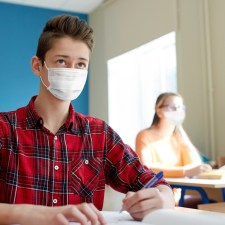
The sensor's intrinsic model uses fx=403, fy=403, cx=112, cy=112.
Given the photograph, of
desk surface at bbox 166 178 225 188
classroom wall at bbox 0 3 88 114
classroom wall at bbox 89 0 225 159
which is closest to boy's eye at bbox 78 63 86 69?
desk surface at bbox 166 178 225 188

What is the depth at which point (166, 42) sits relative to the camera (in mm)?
4758

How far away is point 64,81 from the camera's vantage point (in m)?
1.24

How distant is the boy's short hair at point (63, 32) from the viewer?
117cm

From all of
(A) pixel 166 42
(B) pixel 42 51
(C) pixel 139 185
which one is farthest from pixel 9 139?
(A) pixel 166 42

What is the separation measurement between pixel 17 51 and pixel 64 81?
15.6ft

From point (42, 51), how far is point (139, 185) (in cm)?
49

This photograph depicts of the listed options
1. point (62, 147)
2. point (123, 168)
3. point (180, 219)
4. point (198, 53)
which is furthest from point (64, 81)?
point (198, 53)

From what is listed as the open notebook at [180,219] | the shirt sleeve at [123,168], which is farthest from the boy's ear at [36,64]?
the open notebook at [180,219]

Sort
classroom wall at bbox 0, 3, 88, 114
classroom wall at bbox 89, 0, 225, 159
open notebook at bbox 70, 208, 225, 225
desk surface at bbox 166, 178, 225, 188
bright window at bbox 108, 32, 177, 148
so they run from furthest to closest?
classroom wall at bbox 0, 3, 88, 114 → bright window at bbox 108, 32, 177, 148 → classroom wall at bbox 89, 0, 225, 159 → desk surface at bbox 166, 178, 225, 188 → open notebook at bbox 70, 208, 225, 225

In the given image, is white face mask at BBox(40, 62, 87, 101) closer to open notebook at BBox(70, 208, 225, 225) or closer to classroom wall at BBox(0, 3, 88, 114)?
open notebook at BBox(70, 208, 225, 225)

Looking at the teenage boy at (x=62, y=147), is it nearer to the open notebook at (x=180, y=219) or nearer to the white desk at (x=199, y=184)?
the open notebook at (x=180, y=219)

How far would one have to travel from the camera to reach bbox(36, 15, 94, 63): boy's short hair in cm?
117

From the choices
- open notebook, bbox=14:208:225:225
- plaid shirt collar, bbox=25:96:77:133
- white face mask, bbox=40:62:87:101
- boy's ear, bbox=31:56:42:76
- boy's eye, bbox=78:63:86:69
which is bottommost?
open notebook, bbox=14:208:225:225

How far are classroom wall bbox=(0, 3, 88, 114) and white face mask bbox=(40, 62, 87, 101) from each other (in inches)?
175
